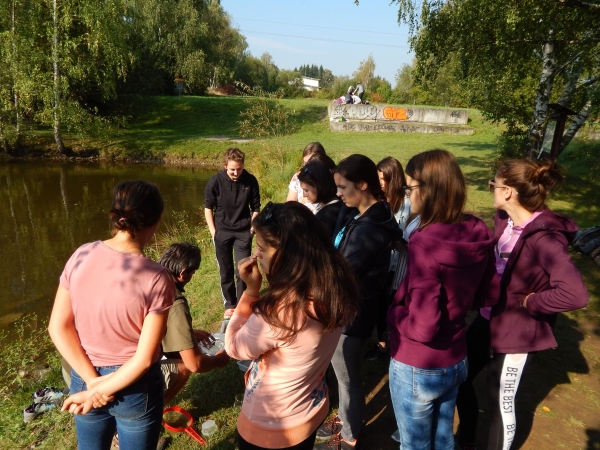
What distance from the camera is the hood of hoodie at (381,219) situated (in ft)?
7.69

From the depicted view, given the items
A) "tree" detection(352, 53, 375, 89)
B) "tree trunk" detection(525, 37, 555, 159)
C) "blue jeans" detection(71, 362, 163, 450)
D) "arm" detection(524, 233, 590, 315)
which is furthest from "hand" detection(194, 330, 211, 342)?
"tree" detection(352, 53, 375, 89)

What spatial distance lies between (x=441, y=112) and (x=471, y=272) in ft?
78.9

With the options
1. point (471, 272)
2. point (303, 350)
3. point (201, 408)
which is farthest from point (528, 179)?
point (201, 408)

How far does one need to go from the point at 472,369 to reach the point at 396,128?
857 inches

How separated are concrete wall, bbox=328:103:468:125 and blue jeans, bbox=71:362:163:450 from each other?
23.0 metres

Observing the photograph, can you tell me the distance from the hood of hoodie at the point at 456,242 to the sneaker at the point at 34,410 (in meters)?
3.25

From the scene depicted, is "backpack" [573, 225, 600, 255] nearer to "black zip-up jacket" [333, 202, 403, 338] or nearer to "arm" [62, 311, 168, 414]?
"black zip-up jacket" [333, 202, 403, 338]

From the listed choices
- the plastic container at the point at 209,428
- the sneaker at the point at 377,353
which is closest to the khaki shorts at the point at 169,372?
the plastic container at the point at 209,428

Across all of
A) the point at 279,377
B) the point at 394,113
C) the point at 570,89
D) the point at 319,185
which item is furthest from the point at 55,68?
the point at 279,377

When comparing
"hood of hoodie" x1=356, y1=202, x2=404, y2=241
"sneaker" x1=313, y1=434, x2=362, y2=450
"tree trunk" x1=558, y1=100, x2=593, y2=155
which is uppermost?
"tree trunk" x1=558, y1=100, x2=593, y2=155

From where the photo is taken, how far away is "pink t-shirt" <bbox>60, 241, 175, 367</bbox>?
167 cm

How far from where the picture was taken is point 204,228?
9.06 metres

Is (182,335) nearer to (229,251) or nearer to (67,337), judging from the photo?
(67,337)

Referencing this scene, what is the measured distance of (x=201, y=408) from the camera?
321 centimetres
